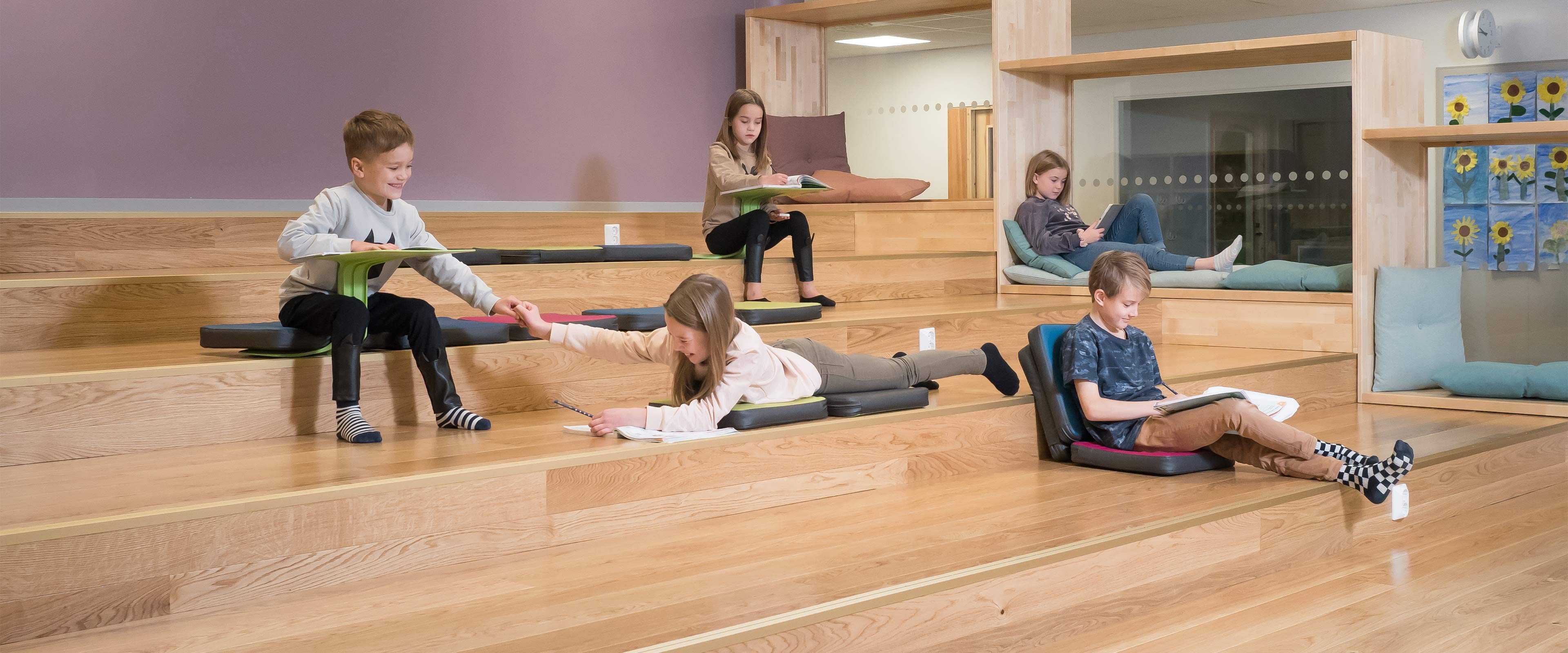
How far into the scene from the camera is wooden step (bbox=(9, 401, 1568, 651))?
2.17 m

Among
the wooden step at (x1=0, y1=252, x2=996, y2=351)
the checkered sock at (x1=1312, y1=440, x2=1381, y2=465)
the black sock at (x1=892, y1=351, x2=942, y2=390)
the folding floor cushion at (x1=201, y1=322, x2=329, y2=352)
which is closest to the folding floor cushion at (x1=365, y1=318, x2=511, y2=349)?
the folding floor cushion at (x1=201, y1=322, x2=329, y2=352)

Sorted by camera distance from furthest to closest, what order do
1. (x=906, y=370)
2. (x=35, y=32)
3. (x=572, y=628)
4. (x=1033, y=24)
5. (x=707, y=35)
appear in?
(x=707, y=35)
(x=1033, y=24)
(x=35, y=32)
(x=906, y=370)
(x=572, y=628)

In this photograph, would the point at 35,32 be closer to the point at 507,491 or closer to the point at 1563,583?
the point at 507,491

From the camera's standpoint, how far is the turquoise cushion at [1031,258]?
18.4ft

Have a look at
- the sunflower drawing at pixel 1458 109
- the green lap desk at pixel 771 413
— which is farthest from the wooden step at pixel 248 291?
the sunflower drawing at pixel 1458 109

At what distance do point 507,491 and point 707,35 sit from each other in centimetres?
413

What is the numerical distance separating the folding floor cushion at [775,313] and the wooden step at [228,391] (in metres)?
0.06

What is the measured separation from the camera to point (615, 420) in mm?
2992

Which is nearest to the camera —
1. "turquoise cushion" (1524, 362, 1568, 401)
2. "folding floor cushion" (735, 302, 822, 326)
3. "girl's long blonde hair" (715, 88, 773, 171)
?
"folding floor cushion" (735, 302, 822, 326)

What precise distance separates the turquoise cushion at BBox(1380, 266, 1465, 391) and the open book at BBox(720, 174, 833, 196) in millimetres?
2112

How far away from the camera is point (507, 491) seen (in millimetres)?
2672

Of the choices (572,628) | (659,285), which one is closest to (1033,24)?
(659,285)

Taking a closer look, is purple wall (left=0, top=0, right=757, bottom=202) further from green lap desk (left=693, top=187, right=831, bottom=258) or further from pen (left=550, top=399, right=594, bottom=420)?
pen (left=550, top=399, right=594, bottom=420)

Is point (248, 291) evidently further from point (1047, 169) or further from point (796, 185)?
point (1047, 169)
